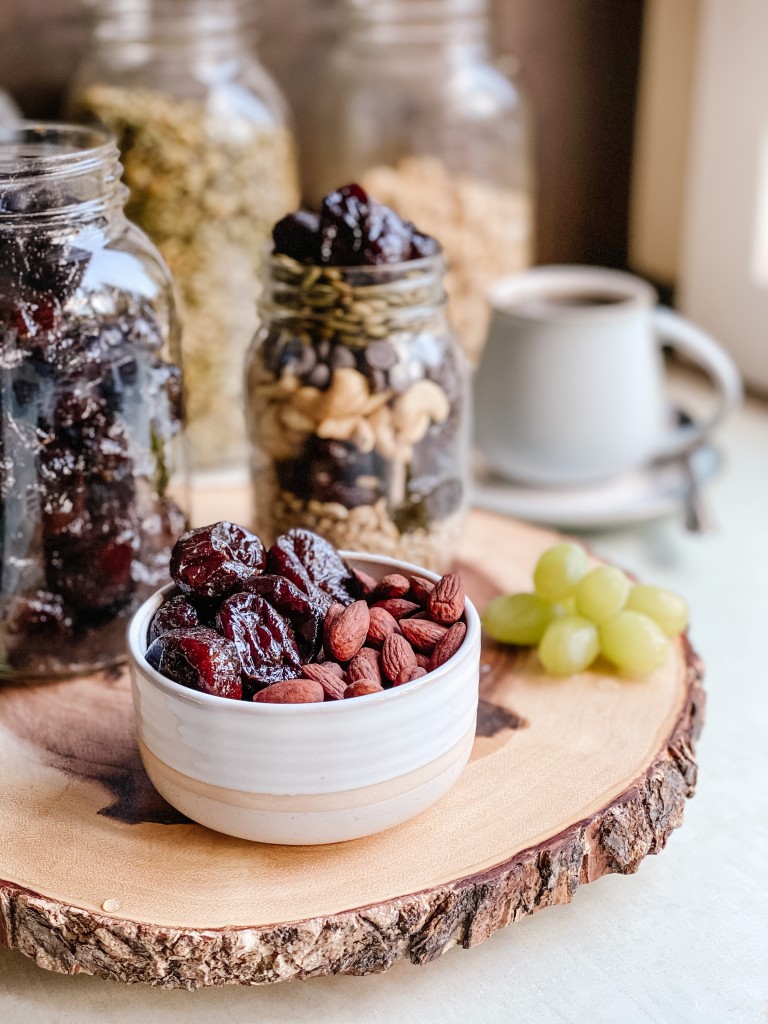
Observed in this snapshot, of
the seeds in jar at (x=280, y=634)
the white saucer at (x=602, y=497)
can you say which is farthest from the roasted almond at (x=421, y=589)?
the white saucer at (x=602, y=497)

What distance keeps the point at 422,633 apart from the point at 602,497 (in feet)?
2.03

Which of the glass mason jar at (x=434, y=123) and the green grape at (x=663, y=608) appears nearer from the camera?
the green grape at (x=663, y=608)

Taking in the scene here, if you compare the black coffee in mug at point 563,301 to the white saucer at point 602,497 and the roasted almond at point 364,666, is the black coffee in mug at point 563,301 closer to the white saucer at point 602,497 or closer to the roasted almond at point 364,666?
the white saucer at point 602,497

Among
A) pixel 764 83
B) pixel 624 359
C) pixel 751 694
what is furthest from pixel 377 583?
pixel 764 83

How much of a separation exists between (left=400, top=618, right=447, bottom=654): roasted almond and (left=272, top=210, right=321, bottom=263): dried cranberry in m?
0.32

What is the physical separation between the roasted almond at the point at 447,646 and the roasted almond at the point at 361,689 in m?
0.05

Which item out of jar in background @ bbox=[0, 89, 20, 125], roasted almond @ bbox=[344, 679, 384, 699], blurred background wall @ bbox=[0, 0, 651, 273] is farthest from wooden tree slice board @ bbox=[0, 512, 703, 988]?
blurred background wall @ bbox=[0, 0, 651, 273]

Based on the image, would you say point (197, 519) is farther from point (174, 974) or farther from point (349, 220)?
point (174, 974)

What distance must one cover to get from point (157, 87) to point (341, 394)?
56 cm

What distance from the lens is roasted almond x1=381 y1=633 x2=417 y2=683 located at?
26.4 inches

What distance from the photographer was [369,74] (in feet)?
4.65

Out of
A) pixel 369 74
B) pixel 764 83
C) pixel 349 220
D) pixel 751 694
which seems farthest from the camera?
pixel 764 83

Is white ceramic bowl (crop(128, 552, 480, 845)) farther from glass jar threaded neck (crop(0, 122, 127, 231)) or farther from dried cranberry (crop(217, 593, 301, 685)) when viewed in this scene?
glass jar threaded neck (crop(0, 122, 127, 231))

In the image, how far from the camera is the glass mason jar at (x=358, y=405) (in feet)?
2.93
